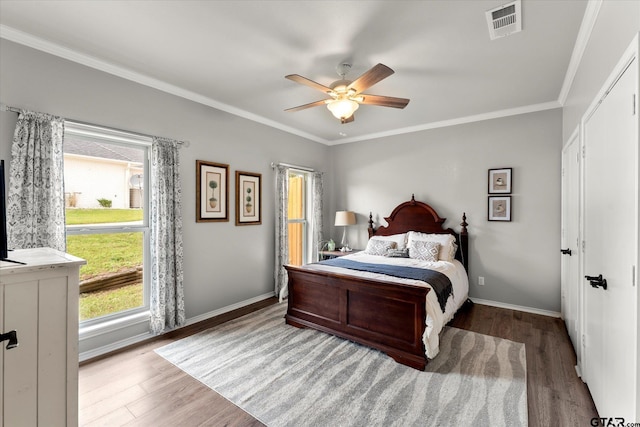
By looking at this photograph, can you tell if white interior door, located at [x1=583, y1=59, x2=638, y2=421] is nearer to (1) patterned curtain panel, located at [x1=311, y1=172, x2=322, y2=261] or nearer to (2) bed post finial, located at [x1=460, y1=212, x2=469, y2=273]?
(2) bed post finial, located at [x1=460, y1=212, x2=469, y2=273]

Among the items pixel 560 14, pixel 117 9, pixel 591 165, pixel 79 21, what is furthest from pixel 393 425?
pixel 79 21

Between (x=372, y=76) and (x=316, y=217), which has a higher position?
(x=372, y=76)

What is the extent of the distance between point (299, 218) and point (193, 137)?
7.62 feet

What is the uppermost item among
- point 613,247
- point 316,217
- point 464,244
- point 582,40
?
point 582,40

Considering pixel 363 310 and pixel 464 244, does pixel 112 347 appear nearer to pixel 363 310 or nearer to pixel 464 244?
pixel 363 310

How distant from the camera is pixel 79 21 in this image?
211 centimetres

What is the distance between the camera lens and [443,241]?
405cm

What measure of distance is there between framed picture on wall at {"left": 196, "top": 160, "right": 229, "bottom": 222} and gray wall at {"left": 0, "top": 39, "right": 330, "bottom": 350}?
72 millimetres

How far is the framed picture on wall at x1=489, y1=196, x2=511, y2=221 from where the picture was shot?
154 inches

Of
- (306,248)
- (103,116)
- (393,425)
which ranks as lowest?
(393,425)

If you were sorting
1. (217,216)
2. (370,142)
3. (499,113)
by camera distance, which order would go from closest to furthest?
(217,216) → (499,113) → (370,142)

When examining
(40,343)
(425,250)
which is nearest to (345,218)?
(425,250)

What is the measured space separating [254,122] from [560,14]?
135 inches

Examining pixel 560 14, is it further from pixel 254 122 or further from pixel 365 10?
pixel 254 122
